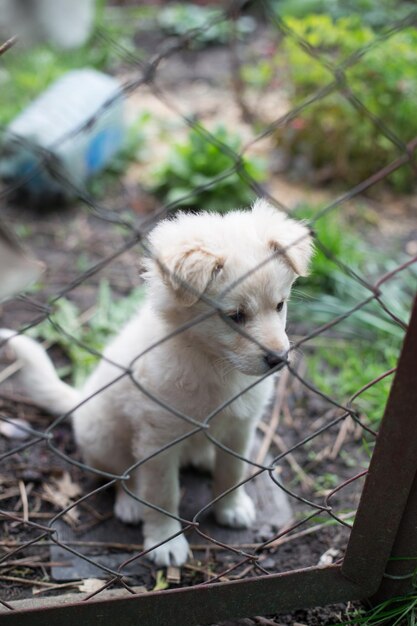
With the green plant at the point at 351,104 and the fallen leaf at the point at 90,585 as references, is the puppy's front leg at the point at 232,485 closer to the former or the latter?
the fallen leaf at the point at 90,585

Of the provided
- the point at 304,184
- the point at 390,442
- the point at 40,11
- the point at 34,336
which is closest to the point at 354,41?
the point at 304,184

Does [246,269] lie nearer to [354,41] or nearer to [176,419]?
[176,419]

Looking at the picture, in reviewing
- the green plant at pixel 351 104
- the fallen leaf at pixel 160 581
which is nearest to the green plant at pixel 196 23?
the green plant at pixel 351 104

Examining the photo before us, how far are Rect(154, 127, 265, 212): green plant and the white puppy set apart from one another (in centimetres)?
227

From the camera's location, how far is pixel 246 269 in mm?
2141

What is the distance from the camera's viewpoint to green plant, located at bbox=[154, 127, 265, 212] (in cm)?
489

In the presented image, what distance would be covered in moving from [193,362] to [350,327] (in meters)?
1.71

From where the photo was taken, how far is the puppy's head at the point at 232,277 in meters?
2.06

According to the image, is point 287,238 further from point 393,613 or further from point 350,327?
point 350,327

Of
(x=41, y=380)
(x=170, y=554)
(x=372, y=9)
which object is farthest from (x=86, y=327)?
(x=372, y=9)

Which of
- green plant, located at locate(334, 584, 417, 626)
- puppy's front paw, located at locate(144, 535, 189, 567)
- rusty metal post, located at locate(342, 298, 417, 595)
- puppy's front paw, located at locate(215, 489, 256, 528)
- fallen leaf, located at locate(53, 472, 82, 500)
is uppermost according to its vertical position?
fallen leaf, located at locate(53, 472, 82, 500)

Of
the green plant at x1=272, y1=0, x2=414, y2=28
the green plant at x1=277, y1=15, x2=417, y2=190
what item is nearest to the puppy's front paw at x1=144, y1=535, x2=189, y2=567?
the green plant at x1=277, y1=15, x2=417, y2=190

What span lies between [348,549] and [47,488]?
4.35 ft

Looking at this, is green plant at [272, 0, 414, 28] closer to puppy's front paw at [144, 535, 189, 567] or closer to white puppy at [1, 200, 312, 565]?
white puppy at [1, 200, 312, 565]
